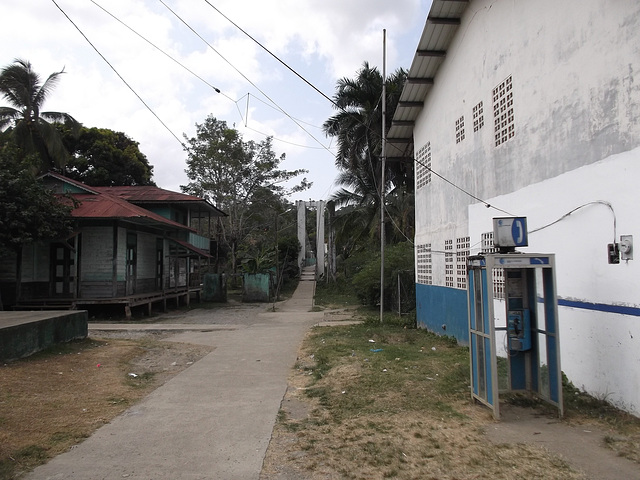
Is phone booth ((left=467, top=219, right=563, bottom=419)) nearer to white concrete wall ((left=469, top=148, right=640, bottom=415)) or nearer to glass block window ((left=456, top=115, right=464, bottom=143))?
white concrete wall ((left=469, top=148, right=640, bottom=415))

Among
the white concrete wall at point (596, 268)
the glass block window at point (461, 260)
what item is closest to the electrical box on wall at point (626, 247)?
the white concrete wall at point (596, 268)

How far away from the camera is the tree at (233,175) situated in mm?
30562

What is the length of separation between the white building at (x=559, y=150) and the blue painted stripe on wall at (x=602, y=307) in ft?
0.05

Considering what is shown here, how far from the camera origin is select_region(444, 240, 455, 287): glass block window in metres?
11.1

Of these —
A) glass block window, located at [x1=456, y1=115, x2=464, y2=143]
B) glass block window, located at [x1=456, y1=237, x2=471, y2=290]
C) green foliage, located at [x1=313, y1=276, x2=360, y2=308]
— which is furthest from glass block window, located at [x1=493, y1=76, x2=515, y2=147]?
green foliage, located at [x1=313, y1=276, x2=360, y2=308]

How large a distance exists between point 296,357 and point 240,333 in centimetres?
410

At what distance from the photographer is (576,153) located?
620 cm

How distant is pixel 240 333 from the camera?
44.1ft

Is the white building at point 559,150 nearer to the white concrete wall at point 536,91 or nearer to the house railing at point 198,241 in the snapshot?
the white concrete wall at point 536,91

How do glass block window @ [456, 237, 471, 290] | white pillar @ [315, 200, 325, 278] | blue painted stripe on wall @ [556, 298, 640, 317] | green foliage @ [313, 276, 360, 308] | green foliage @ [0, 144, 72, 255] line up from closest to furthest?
blue painted stripe on wall @ [556, 298, 640, 317]
glass block window @ [456, 237, 471, 290]
green foliage @ [0, 144, 72, 255]
green foliage @ [313, 276, 360, 308]
white pillar @ [315, 200, 325, 278]

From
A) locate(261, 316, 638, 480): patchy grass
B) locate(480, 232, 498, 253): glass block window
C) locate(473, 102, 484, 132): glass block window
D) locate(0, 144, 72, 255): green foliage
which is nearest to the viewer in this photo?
locate(261, 316, 638, 480): patchy grass

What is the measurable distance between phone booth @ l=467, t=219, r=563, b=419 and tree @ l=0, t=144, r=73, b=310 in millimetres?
13907

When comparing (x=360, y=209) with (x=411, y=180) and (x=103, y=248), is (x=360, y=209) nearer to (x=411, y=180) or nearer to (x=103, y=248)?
(x=411, y=180)

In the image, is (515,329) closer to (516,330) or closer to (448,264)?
(516,330)
